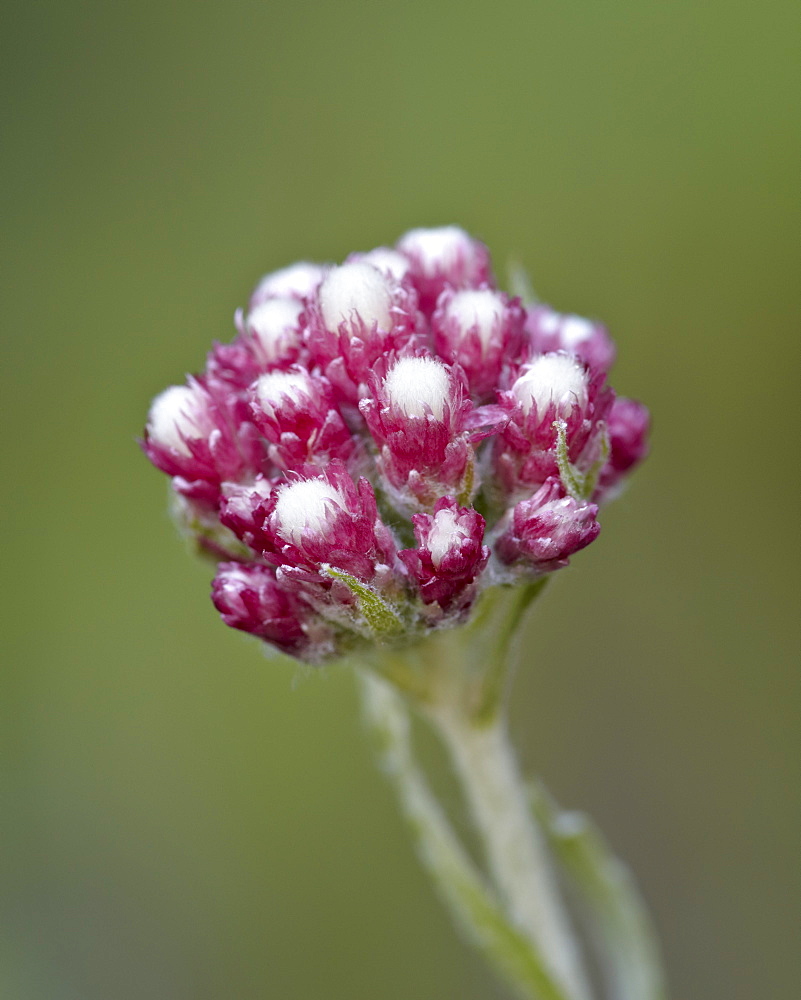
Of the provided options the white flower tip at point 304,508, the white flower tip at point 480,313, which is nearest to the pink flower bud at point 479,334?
the white flower tip at point 480,313

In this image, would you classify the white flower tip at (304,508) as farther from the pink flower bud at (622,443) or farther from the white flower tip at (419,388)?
the pink flower bud at (622,443)

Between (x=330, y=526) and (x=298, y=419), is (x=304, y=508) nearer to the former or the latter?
(x=330, y=526)

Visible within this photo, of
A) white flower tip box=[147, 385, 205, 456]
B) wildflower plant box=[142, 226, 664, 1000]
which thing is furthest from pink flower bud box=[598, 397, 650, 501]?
white flower tip box=[147, 385, 205, 456]

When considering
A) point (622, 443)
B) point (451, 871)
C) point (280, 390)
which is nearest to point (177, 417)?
point (280, 390)

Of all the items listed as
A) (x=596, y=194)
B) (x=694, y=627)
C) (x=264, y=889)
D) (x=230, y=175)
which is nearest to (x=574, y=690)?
(x=694, y=627)

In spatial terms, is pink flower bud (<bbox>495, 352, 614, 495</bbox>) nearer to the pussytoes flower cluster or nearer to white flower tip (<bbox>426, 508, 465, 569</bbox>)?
the pussytoes flower cluster
